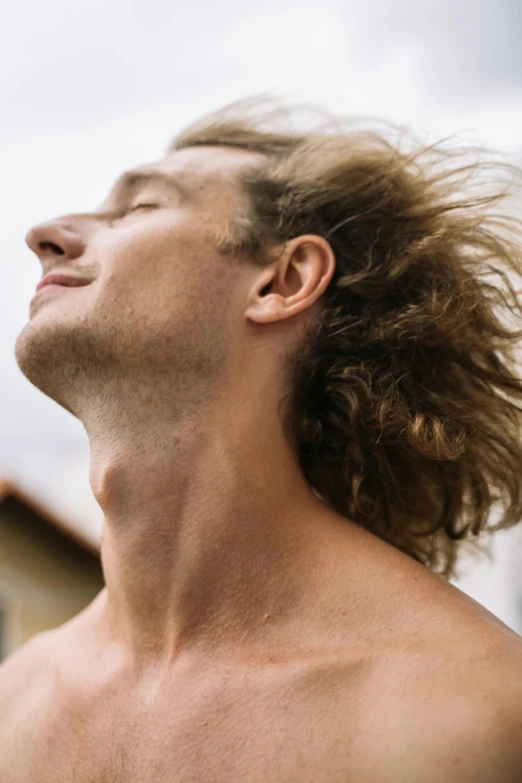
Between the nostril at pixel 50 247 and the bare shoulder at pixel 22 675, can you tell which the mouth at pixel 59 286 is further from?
the bare shoulder at pixel 22 675

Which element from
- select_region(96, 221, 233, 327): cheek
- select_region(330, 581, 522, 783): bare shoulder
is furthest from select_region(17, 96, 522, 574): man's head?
select_region(330, 581, 522, 783): bare shoulder

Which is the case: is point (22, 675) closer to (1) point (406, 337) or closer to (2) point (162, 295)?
(2) point (162, 295)

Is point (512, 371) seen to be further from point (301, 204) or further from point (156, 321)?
point (156, 321)

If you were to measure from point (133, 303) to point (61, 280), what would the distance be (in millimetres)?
294

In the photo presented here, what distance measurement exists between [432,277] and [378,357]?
0.34 meters

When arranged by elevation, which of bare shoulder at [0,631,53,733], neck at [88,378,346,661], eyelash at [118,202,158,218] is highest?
eyelash at [118,202,158,218]

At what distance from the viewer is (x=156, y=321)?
2.11 m

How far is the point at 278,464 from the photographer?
2.13 m

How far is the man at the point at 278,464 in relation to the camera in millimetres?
1601

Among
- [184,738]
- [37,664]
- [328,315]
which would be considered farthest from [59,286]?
[184,738]

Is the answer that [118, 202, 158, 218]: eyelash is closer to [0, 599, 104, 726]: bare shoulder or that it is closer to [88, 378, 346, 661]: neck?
[88, 378, 346, 661]: neck

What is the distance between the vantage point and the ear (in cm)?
226

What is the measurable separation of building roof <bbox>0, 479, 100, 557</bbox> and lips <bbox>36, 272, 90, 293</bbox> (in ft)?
12.3

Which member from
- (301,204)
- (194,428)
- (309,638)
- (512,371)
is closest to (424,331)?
(512,371)
